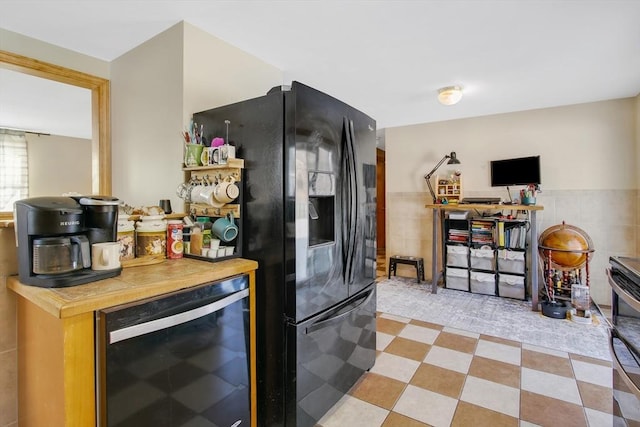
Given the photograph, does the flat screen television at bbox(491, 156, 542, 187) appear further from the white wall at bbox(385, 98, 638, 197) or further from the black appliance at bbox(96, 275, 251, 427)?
the black appliance at bbox(96, 275, 251, 427)

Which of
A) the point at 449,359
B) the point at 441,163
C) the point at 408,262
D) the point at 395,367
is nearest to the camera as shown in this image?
the point at 395,367

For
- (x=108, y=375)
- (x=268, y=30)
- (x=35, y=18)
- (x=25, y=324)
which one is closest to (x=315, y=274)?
(x=108, y=375)

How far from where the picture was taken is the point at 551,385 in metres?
2.02

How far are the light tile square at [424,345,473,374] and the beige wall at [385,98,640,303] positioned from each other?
2.25 metres

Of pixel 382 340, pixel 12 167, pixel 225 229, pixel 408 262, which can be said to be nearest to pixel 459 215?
pixel 408 262

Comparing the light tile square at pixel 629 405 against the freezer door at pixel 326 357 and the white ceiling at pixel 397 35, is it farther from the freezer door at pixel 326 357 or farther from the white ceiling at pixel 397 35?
the white ceiling at pixel 397 35

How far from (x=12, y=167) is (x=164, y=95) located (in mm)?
5451

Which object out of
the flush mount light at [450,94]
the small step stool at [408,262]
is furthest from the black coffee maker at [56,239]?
the small step stool at [408,262]

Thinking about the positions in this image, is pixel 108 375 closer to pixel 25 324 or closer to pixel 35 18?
pixel 25 324

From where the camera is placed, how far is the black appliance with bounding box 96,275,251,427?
3.27ft

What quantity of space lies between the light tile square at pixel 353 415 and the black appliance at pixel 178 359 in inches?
19.6

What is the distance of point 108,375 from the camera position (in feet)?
3.23

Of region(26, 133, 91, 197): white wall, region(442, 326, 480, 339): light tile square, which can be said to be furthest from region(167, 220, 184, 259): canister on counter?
region(26, 133, 91, 197): white wall

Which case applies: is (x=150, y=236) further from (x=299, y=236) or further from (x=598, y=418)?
(x=598, y=418)
